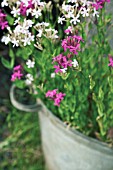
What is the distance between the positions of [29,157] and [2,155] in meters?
0.12

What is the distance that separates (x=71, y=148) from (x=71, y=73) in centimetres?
35

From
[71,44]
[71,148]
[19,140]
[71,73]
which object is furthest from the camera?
[19,140]

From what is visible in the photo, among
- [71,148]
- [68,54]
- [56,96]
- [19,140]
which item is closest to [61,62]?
[68,54]

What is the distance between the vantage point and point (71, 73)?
1074 millimetres

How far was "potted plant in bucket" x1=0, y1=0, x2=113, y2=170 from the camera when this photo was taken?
996mm

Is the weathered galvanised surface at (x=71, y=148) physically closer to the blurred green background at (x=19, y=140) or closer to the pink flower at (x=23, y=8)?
the blurred green background at (x=19, y=140)

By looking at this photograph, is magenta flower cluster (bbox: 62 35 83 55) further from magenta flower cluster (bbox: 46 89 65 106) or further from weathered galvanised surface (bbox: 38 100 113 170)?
weathered galvanised surface (bbox: 38 100 113 170)

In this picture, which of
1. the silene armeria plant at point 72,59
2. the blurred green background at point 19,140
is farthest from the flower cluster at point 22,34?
the blurred green background at point 19,140

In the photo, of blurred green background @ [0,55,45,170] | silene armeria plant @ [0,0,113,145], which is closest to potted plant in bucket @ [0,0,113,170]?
silene armeria plant @ [0,0,113,145]

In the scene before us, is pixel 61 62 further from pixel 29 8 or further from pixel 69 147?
pixel 69 147

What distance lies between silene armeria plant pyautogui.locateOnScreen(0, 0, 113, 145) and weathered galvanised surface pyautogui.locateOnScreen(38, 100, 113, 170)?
0.03m

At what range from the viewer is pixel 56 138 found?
1.36 meters

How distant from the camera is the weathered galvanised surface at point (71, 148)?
1.23 meters

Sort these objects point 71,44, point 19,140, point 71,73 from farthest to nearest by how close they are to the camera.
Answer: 1. point 19,140
2. point 71,73
3. point 71,44
